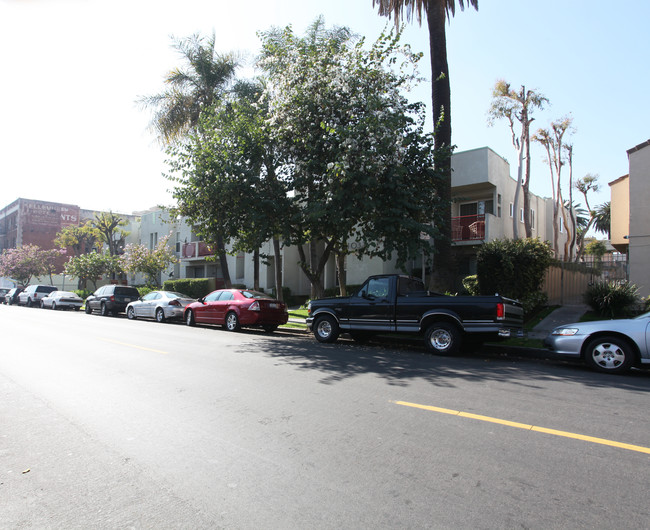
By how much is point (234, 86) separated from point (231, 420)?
20.3 metres

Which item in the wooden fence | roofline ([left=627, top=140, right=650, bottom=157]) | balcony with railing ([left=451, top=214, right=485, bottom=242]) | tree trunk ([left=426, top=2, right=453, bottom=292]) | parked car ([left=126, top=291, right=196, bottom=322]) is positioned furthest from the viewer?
balcony with railing ([left=451, top=214, right=485, bottom=242])

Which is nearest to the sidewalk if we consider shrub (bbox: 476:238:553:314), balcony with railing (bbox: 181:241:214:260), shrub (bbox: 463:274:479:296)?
shrub (bbox: 476:238:553:314)

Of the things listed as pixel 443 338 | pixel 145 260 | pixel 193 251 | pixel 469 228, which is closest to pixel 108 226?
pixel 193 251

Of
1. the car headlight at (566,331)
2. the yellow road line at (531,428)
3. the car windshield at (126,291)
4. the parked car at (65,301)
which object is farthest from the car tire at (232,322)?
the parked car at (65,301)

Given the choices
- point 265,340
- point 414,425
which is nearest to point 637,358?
point 414,425

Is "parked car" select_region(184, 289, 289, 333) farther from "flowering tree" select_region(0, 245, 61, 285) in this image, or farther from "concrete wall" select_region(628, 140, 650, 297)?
"flowering tree" select_region(0, 245, 61, 285)

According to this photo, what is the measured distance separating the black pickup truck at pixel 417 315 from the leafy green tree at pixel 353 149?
1576mm

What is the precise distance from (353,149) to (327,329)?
4.73 metres

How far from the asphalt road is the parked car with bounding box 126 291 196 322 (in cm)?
1094

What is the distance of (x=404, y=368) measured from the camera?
8.27 metres

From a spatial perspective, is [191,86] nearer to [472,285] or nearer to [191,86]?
[191,86]

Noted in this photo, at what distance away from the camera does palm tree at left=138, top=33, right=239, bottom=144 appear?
22.8 meters

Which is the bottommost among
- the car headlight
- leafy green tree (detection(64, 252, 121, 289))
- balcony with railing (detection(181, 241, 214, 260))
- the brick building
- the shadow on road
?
the shadow on road

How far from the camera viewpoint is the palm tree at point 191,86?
2277 cm
